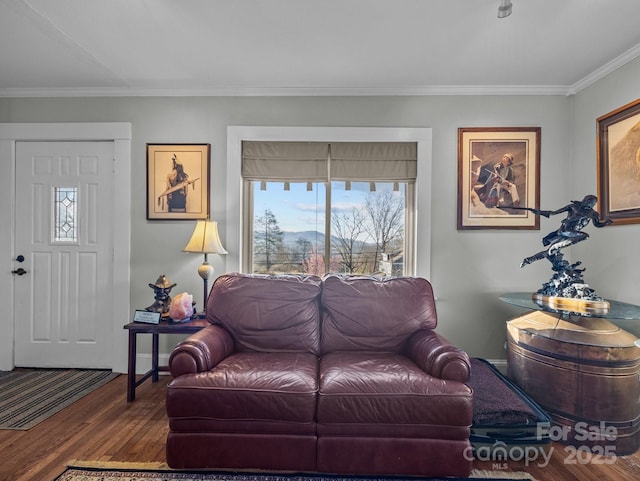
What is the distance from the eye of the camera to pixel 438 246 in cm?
297

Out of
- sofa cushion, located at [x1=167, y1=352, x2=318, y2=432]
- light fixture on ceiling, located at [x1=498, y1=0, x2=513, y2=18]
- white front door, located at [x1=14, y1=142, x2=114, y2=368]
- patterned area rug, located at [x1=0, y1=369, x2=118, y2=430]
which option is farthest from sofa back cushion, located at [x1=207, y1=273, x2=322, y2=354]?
light fixture on ceiling, located at [x1=498, y1=0, x2=513, y2=18]

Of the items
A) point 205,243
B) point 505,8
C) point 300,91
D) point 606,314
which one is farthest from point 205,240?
point 606,314

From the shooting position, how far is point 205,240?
269cm

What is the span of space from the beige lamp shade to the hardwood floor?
1.19 m

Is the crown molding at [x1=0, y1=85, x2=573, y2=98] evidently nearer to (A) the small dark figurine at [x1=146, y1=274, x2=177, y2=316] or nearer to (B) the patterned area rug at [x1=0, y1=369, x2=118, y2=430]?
(A) the small dark figurine at [x1=146, y1=274, x2=177, y2=316]

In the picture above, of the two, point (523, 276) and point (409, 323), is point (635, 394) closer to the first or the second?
point (523, 276)

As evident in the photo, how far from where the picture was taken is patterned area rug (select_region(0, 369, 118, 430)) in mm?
2244

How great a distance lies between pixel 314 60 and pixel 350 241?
1.52 meters

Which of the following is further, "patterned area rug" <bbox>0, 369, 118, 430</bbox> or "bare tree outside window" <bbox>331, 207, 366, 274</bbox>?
"bare tree outside window" <bbox>331, 207, 366, 274</bbox>

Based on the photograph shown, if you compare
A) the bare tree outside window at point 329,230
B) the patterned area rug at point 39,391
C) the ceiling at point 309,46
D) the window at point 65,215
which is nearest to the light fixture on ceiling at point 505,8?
the ceiling at point 309,46

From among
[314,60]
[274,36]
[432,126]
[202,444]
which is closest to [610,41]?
[432,126]

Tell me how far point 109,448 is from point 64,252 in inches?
75.3

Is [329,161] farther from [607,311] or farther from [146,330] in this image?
[607,311]

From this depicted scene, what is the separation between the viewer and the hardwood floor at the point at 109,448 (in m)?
1.76
